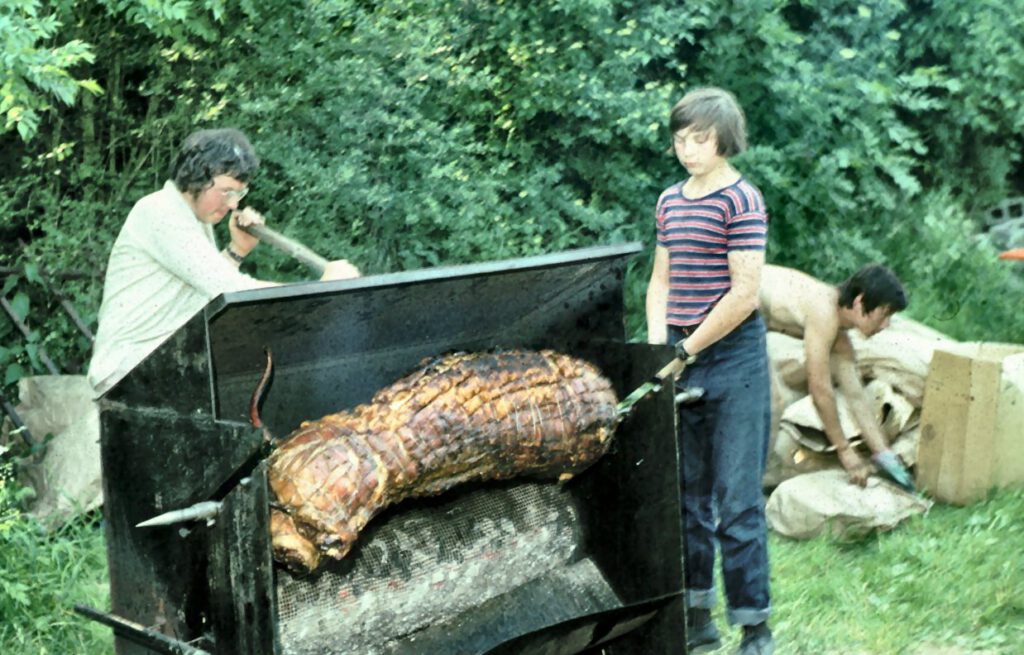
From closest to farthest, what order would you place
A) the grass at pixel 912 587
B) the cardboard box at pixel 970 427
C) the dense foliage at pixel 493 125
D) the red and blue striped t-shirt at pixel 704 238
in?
the red and blue striped t-shirt at pixel 704 238, the grass at pixel 912 587, the cardboard box at pixel 970 427, the dense foliage at pixel 493 125

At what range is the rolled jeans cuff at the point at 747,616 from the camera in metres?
5.19

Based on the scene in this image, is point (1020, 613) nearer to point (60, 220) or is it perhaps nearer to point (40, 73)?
point (40, 73)

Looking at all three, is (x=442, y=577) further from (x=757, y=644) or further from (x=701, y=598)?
(x=757, y=644)

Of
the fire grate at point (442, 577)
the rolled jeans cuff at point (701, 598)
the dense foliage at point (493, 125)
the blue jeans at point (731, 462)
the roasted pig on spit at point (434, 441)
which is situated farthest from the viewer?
the dense foliage at point (493, 125)

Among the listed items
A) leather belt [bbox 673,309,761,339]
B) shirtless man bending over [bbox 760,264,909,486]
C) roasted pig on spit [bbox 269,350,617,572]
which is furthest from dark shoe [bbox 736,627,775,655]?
shirtless man bending over [bbox 760,264,909,486]

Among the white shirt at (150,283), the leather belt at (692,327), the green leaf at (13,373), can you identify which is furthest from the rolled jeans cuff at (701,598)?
the green leaf at (13,373)

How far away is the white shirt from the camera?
4.31 m

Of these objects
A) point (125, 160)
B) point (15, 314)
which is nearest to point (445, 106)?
point (125, 160)

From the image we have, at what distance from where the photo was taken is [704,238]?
4992 millimetres

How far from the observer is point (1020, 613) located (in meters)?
5.90

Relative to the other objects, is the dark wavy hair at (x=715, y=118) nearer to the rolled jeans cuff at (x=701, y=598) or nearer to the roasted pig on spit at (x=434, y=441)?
the roasted pig on spit at (x=434, y=441)

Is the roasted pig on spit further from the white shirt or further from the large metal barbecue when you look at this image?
the white shirt

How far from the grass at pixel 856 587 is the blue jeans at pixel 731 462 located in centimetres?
45

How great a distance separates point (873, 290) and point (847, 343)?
44 centimetres
